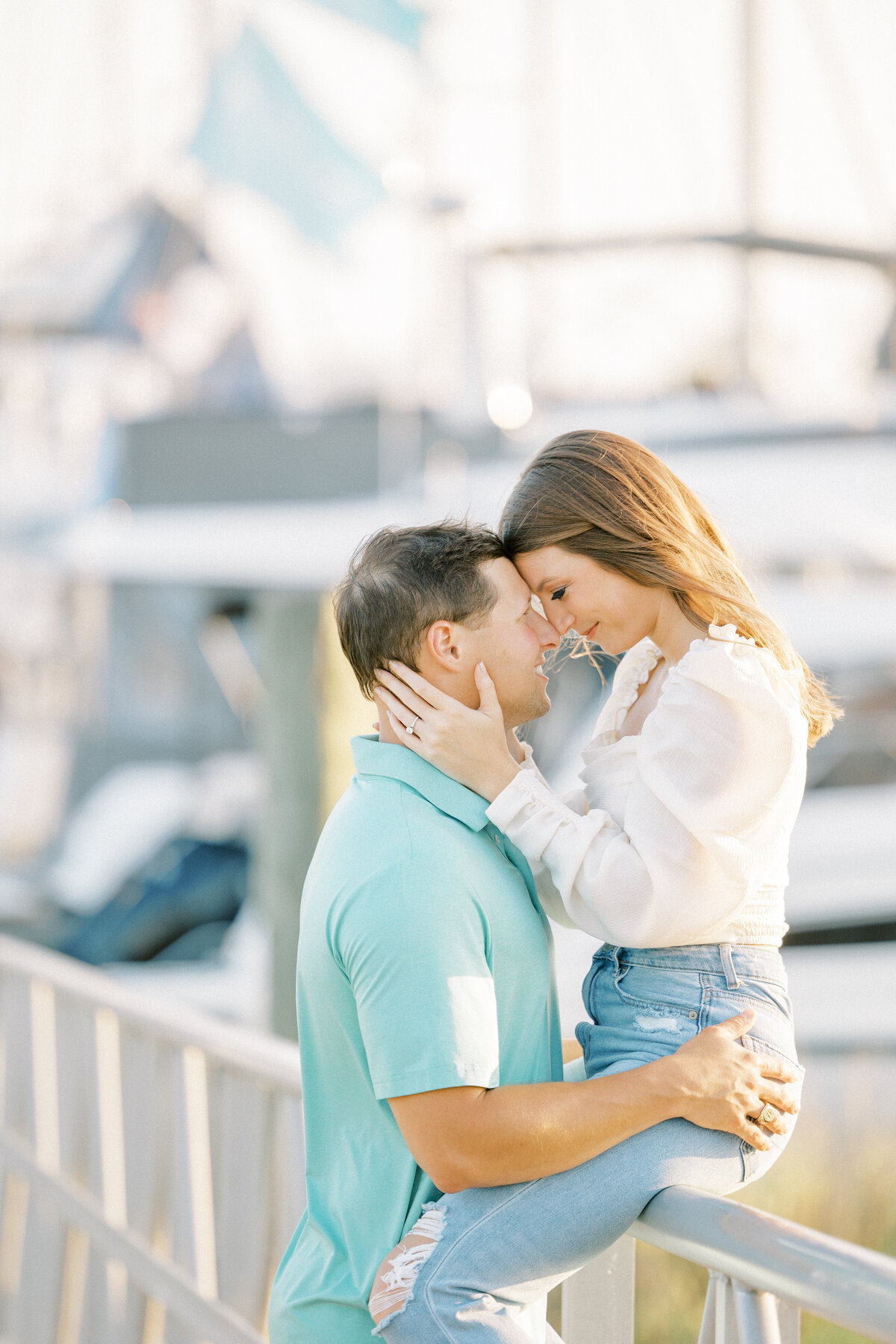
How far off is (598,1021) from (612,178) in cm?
1372

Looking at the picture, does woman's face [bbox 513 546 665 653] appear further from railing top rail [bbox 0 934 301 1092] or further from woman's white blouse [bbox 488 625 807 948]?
railing top rail [bbox 0 934 301 1092]

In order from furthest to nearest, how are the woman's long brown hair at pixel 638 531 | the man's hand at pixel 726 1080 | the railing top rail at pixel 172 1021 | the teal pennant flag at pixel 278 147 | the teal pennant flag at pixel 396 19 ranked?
the teal pennant flag at pixel 278 147
the teal pennant flag at pixel 396 19
the railing top rail at pixel 172 1021
the woman's long brown hair at pixel 638 531
the man's hand at pixel 726 1080

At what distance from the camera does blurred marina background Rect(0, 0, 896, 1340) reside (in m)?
6.28

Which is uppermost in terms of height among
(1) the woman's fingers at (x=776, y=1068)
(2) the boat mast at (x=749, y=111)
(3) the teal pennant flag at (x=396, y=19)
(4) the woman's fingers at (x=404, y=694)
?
(3) the teal pennant flag at (x=396, y=19)

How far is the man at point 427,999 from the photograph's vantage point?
1386 millimetres

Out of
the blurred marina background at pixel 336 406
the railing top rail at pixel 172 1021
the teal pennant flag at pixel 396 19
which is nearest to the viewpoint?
the railing top rail at pixel 172 1021

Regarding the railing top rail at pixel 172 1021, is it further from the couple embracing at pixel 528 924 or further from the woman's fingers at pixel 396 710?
the woman's fingers at pixel 396 710

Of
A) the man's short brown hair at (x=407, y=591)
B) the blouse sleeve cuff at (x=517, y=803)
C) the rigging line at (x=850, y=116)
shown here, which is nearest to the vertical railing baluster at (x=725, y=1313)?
the blouse sleeve cuff at (x=517, y=803)

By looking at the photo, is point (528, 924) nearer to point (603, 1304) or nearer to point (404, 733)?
point (404, 733)

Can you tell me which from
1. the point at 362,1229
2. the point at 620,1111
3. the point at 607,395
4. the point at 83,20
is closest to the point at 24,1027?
the point at 362,1229

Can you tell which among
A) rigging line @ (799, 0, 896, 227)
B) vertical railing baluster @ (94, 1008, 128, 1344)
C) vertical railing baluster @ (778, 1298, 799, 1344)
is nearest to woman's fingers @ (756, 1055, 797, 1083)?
vertical railing baluster @ (778, 1298, 799, 1344)

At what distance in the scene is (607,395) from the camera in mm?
8992

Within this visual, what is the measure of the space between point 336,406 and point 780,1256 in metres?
15.7

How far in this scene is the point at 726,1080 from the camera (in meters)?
1.47
